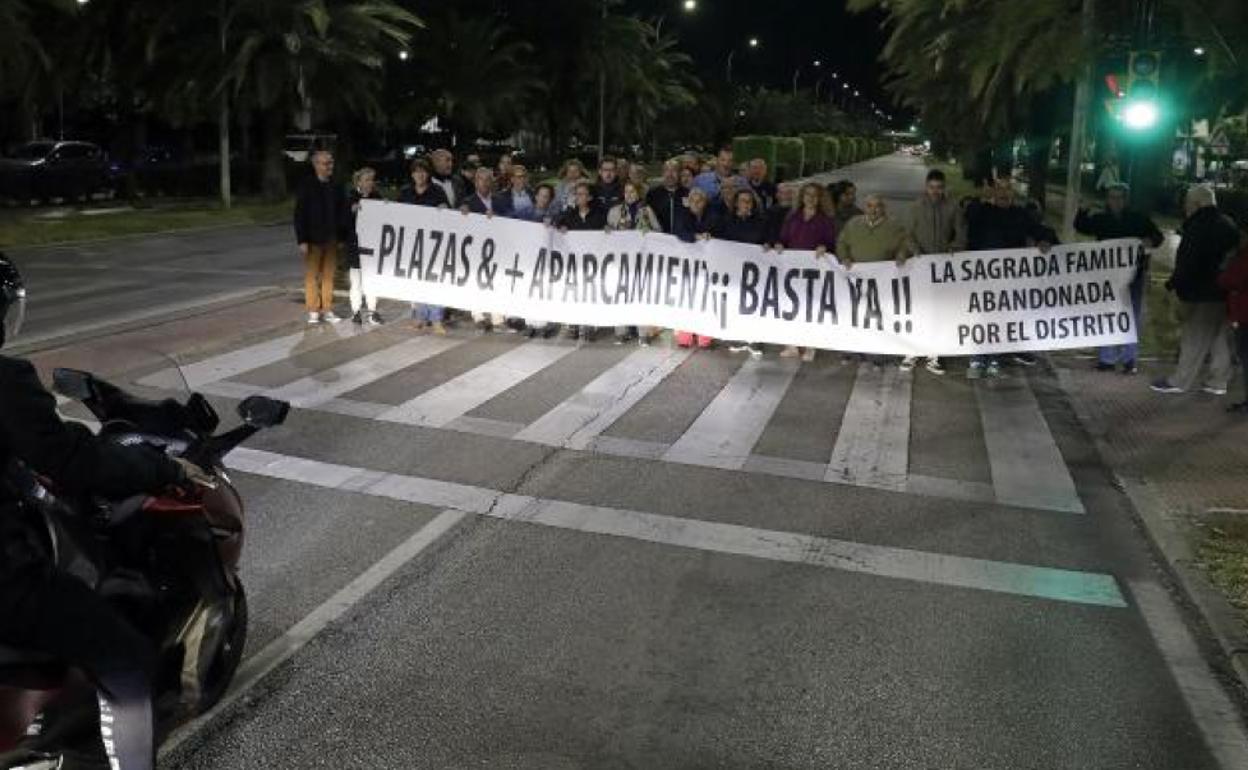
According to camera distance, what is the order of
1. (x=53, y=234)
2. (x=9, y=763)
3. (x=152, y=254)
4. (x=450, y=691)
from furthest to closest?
(x=53, y=234), (x=152, y=254), (x=450, y=691), (x=9, y=763)

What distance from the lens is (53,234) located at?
22812 millimetres

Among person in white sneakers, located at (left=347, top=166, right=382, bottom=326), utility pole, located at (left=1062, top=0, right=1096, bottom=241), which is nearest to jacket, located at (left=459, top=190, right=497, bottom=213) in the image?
person in white sneakers, located at (left=347, top=166, right=382, bottom=326)

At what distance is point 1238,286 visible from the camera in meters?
9.55

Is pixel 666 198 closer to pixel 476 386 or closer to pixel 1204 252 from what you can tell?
pixel 476 386

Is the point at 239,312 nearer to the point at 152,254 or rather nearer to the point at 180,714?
the point at 152,254

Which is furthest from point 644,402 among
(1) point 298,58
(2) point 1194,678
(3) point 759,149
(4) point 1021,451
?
(3) point 759,149

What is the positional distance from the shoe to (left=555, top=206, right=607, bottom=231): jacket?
5757 mm

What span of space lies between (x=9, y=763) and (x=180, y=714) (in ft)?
3.03

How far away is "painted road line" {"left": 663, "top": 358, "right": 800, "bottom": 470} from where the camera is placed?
332 inches

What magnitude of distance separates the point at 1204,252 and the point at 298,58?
92.3 ft

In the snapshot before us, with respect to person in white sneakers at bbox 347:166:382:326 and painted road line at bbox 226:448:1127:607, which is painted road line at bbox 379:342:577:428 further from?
person in white sneakers at bbox 347:166:382:326

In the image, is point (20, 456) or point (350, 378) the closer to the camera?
point (20, 456)

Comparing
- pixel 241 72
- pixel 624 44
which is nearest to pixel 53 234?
pixel 241 72

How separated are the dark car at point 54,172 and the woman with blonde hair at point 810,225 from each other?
80.5 feet
